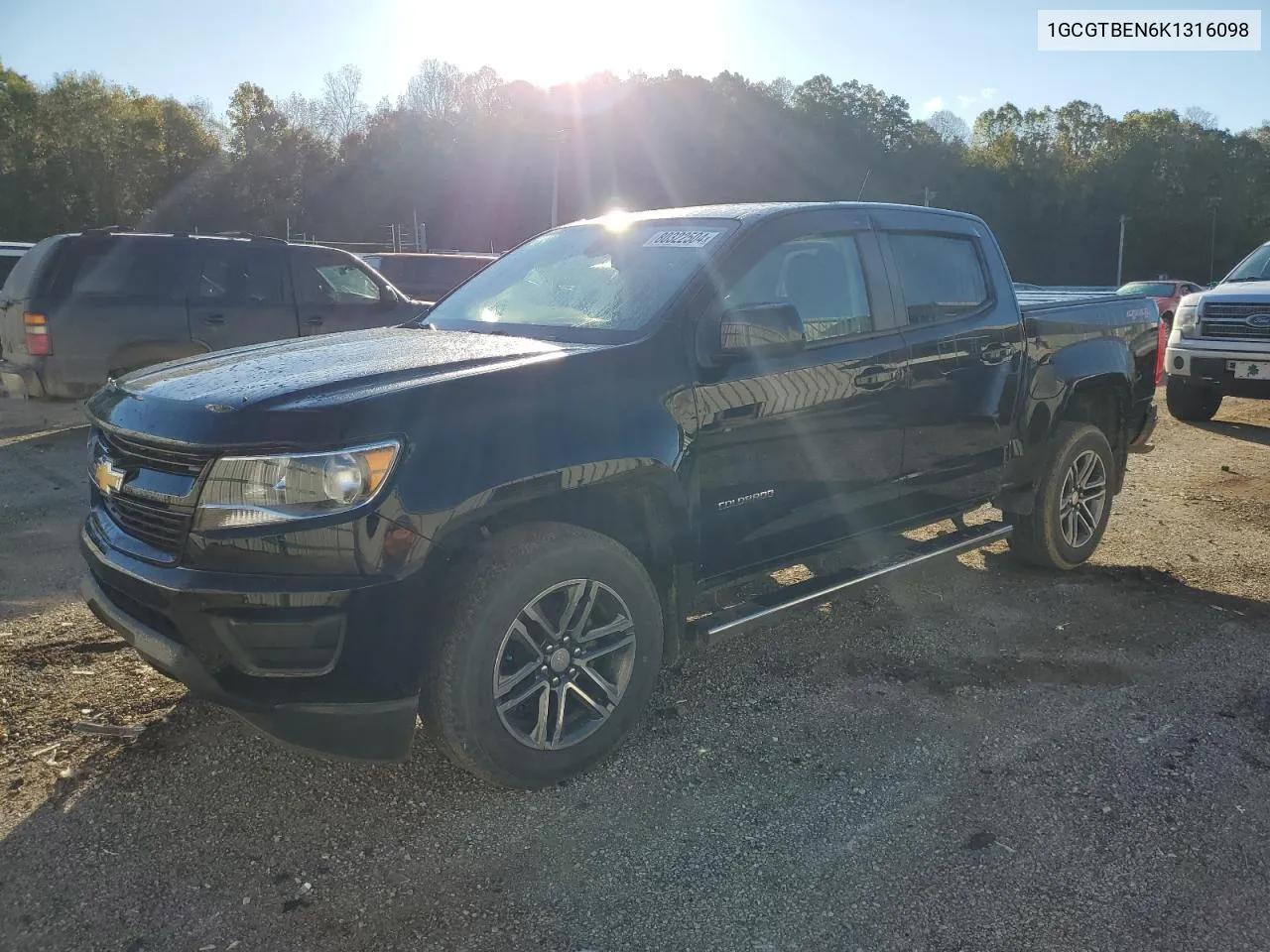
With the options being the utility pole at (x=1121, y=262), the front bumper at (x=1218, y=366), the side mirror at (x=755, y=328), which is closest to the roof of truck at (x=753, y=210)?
the side mirror at (x=755, y=328)

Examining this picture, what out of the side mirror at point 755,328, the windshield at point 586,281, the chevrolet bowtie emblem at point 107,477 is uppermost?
the windshield at point 586,281

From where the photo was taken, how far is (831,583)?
3994 mm

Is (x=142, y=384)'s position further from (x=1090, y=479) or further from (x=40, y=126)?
(x=40, y=126)

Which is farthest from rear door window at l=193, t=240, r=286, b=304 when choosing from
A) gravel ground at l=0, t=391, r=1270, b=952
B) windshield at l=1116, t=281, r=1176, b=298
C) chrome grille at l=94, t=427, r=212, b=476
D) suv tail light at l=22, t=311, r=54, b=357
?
windshield at l=1116, t=281, r=1176, b=298

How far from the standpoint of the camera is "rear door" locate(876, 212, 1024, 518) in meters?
4.30

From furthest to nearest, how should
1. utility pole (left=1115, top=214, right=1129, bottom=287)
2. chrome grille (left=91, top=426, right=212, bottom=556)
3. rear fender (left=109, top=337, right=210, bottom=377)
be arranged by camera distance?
utility pole (left=1115, top=214, right=1129, bottom=287)
rear fender (left=109, top=337, right=210, bottom=377)
chrome grille (left=91, top=426, right=212, bottom=556)

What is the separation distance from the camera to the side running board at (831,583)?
11.7 ft

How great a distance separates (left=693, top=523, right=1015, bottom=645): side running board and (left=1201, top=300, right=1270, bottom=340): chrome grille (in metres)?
6.71

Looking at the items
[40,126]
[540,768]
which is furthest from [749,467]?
[40,126]

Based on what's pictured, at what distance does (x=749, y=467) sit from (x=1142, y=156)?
81.3 meters

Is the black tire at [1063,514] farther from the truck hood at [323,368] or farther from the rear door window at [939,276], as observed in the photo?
the truck hood at [323,368]

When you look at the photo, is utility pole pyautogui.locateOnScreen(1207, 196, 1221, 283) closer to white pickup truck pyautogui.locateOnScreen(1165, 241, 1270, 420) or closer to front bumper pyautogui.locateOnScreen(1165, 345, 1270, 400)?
white pickup truck pyautogui.locateOnScreen(1165, 241, 1270, 420)

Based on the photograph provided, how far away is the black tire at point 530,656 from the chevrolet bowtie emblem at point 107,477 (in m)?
1.13

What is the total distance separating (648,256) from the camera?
3.86 meters
